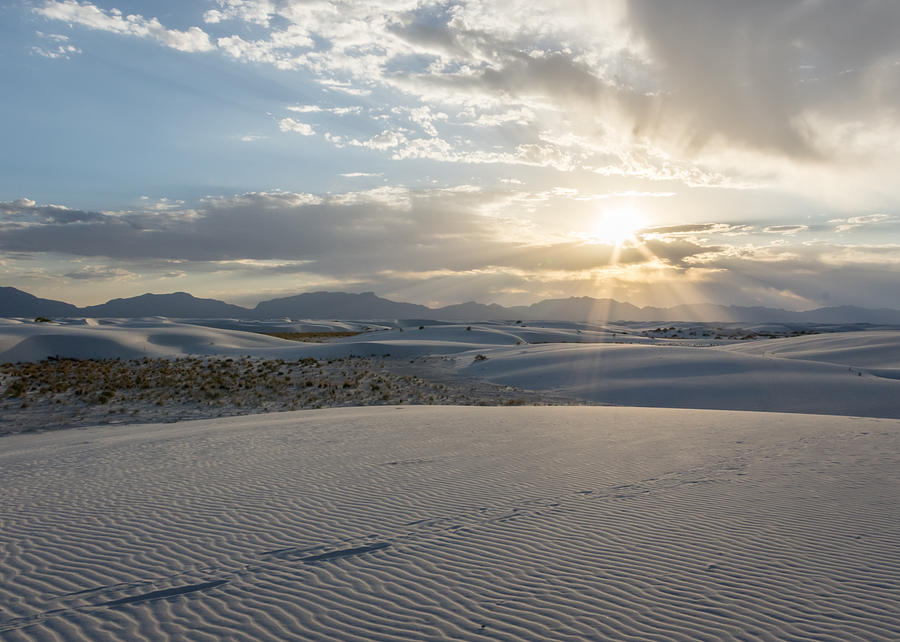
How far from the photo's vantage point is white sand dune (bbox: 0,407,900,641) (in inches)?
159

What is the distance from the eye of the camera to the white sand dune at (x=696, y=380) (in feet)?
57.0

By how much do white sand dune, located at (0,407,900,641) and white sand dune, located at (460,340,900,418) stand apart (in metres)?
7.66

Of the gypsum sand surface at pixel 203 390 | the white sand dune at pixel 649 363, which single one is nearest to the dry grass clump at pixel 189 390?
the gypsum sand surface at pixel 203 390

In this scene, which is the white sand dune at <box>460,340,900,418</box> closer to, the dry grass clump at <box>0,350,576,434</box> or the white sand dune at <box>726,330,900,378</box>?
the white sand dune at <box>726,330,900,378</box>

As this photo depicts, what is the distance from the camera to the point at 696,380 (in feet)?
68.8

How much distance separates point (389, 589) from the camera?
4.51 metres

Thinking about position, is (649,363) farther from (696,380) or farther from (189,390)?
(189,390)

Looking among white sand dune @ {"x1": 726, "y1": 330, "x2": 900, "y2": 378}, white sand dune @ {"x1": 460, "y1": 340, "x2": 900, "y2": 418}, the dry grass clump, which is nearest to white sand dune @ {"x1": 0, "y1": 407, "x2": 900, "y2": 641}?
the dry grass clump

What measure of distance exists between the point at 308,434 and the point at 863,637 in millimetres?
10097

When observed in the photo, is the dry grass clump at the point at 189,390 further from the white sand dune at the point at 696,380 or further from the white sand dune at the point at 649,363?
the white sand dune at the point at 649,363

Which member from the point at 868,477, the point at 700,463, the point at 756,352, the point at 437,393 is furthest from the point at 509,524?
the point at 756,352

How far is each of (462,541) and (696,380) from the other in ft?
58.3

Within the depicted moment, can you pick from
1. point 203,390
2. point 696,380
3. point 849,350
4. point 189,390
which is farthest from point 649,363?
point 189,390

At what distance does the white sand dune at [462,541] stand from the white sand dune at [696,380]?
7664 mm
